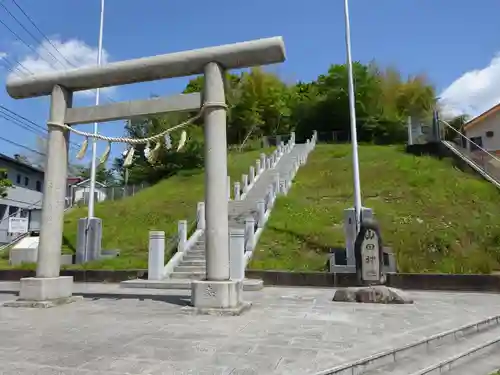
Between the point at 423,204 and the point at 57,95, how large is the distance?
52.0 feet

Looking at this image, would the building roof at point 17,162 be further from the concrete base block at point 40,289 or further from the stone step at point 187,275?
the concrete base block at point 40,289

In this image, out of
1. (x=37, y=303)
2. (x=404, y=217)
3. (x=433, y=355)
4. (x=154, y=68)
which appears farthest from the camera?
(x=404, y=217)

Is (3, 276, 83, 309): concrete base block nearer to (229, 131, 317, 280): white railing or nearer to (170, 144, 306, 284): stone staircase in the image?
(170, 144, 306, 284): stone staircase

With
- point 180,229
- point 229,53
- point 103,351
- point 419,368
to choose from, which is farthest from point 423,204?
point 103,351

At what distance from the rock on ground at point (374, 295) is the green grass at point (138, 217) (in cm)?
803

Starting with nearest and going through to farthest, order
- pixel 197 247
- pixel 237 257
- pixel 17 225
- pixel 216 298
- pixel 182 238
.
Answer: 1. pixel 216 298
2. pixel 237 257
3. pixel 182 238
4. pixel 197 247
5. pixel 17 225

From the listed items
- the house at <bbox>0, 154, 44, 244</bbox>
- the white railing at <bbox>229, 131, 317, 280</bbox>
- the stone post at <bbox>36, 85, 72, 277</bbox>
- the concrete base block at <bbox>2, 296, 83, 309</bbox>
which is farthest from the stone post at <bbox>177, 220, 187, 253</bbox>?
the house at <bbox>0, 154, 44, 244</bbox>

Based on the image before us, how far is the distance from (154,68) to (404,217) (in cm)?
1229

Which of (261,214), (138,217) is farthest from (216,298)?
(138,217)

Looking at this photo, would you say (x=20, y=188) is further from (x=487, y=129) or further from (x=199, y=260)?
(x=487, y=129)

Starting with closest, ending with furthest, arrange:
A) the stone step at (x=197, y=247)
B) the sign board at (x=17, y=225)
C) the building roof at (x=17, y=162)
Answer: the stone step at (x=197, y=247) < the sign board at (x=17, y=225) < the building roof at (x=17, y=162)

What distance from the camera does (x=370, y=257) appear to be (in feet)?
30.3

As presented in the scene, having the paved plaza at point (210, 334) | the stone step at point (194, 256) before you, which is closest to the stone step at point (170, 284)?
the stone step at point (194, 256)

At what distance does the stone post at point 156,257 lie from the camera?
12.6 metres
